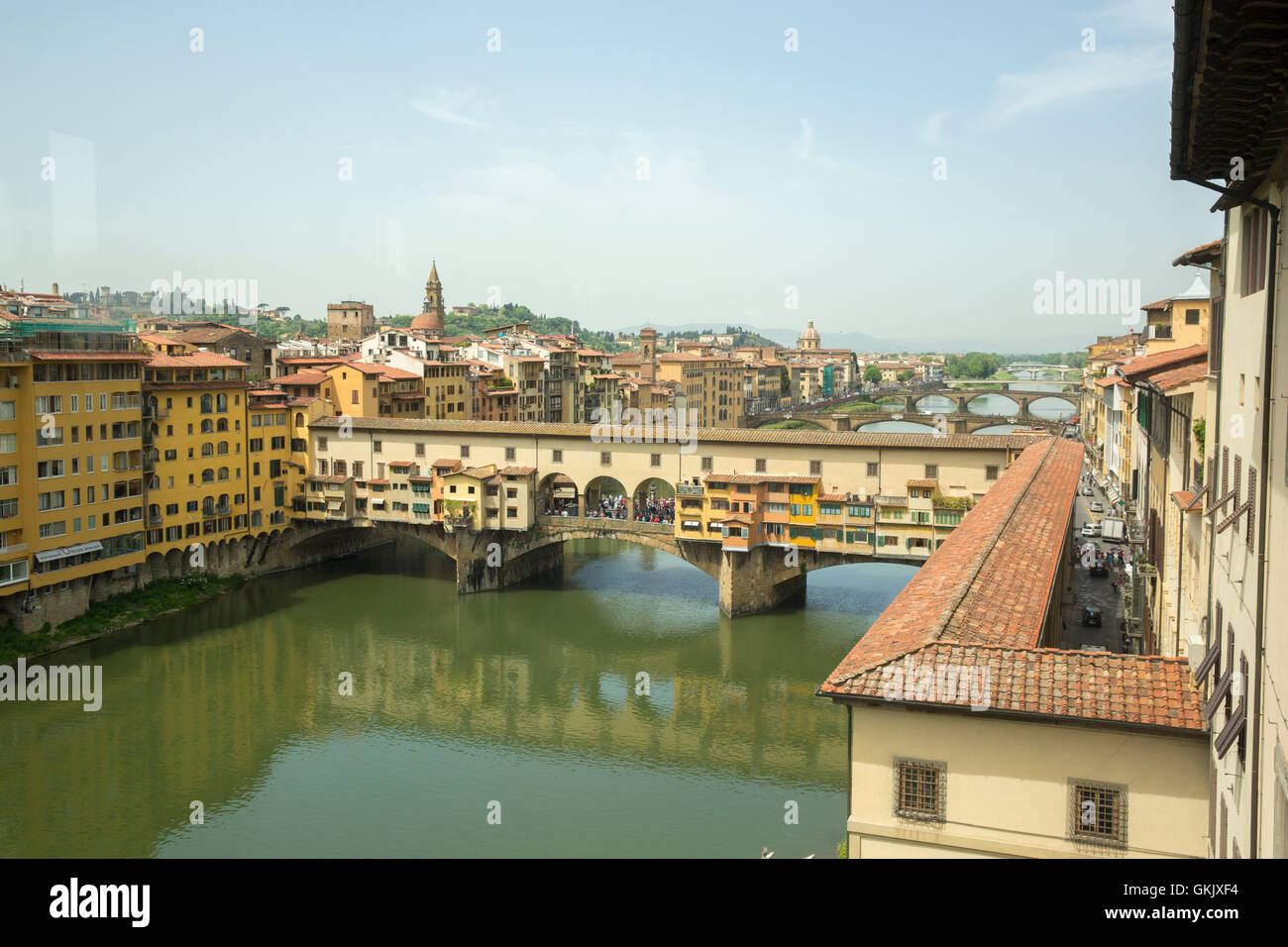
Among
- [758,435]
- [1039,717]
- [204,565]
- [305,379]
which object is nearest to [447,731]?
[758,435]

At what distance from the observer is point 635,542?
32.2 m

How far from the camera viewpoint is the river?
16.6 metres

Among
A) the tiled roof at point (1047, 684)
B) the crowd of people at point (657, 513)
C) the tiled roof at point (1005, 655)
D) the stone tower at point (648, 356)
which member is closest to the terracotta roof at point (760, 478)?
the crowd of people at point (657, 513)

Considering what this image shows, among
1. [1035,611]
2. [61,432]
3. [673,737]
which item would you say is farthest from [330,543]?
[1035,611]

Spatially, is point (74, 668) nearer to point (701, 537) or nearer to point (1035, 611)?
point (701, 537)

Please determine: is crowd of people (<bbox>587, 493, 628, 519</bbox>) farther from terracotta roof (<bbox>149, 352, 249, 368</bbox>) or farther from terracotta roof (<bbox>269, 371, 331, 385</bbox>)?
terracotta roof (<bbox>149, 352, 249, 368</bbox>)

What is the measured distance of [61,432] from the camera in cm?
2608

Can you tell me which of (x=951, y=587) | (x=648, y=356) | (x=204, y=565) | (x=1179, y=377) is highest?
(x=648, y=356)

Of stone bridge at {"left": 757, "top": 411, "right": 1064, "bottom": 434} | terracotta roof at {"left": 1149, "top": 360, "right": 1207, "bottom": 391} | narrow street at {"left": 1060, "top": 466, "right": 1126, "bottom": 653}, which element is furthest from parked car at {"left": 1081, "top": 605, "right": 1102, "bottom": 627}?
stone bridge at {"left": 757, "top": 411, "right": 1064, "bottom": 434}

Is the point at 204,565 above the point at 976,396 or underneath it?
underneath

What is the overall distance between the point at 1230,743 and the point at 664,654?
20432mm

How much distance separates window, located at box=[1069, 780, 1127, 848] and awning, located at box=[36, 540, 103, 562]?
24041 millimetres

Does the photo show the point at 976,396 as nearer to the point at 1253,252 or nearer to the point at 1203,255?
the point at 1203,255

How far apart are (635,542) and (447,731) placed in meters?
11.8
